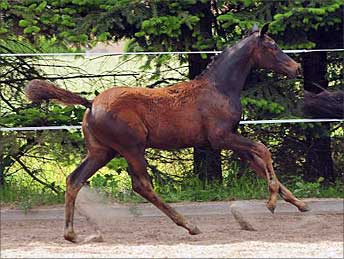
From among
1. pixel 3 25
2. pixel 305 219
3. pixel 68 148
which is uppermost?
pixel 3 25

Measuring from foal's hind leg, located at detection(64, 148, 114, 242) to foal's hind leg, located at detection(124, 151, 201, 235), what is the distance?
0.21 metres

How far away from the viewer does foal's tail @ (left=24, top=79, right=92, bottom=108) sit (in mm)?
7824

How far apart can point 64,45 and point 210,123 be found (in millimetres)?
2315

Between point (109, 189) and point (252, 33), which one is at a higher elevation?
point (252, 33)

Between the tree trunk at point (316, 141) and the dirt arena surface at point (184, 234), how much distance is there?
1096 mm

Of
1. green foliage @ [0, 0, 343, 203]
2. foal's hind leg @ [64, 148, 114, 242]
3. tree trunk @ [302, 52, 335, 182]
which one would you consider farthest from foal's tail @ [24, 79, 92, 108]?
tree trunk @ [302, 52, 335, 182]

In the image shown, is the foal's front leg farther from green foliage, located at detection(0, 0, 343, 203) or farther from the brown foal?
green foliage, located at detection(0, 0, 343, 203)

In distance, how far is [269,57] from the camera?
8.19 m

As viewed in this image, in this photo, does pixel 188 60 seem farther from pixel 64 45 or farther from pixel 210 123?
pixel 210 123

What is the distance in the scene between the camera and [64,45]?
9.47 meters

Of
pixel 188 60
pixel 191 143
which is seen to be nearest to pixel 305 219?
pixel 191 143

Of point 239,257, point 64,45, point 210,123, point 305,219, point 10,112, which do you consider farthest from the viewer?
point 10,112

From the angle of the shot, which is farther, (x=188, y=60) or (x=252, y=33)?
(x=188, y=60)

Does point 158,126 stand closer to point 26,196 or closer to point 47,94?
point 47,94
